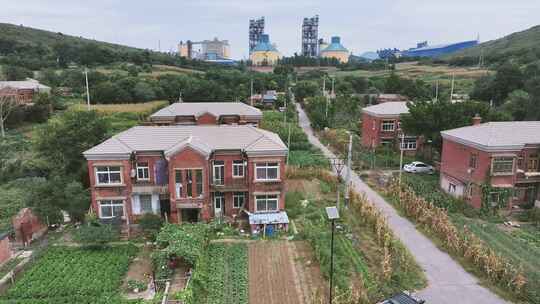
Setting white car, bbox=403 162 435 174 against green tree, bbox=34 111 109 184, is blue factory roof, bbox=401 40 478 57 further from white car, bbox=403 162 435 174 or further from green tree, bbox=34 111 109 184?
green tree, bbox=34 111 109 184

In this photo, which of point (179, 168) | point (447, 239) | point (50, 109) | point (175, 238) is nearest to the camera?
point (175, 238)

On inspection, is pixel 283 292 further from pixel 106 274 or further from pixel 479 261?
pixel 479 261

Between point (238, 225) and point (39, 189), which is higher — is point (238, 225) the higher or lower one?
the lower one

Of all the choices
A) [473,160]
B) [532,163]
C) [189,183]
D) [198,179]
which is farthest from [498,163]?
[189,183]

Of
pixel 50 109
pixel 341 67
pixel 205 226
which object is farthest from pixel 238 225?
pixel 341 67

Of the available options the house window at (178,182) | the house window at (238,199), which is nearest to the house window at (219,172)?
the house window at (238,199)

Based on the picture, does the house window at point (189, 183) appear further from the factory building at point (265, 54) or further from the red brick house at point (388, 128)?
the factory building at point (265, 54)

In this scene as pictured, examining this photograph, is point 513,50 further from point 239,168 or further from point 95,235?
point 95,235
